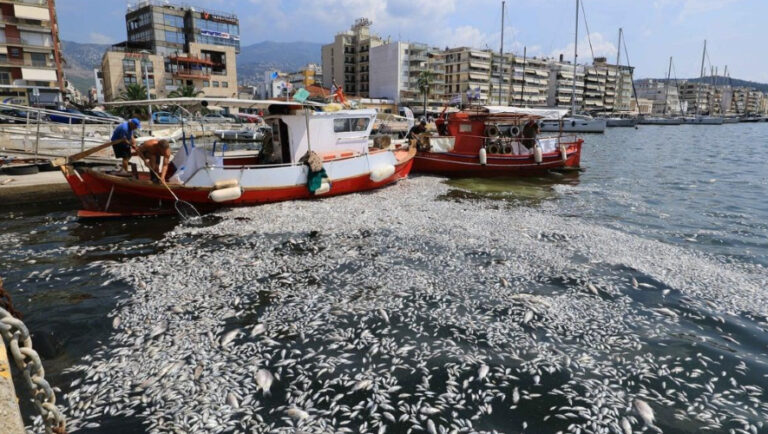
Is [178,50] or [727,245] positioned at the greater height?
[178,50]

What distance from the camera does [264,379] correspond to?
5.49m

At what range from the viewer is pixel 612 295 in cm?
799

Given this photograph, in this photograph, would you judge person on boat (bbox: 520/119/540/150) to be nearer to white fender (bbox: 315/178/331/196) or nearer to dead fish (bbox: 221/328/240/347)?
white fender (bbox: 315/178/331/196)

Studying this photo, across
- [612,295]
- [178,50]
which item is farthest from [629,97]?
[612,295]

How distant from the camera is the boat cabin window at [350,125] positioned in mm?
16203

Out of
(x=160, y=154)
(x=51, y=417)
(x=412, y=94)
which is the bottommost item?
(x=51, y=417)

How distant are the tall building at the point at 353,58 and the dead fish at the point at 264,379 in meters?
115

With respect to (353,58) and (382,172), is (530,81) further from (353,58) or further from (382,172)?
(382,172)

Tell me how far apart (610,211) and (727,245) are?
4.03 meters

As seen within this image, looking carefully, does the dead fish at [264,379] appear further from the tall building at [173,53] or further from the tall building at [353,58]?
the tall building at [353,58]

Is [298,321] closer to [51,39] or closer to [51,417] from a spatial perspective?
[51,417]

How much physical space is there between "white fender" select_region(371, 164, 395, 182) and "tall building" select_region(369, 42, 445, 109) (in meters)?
88.5

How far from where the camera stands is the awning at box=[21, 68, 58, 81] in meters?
56.7

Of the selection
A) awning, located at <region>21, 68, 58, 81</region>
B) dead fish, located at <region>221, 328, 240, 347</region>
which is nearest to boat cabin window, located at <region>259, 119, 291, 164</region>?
dead fish, located at <region>221, 328, 240, 347</region>
